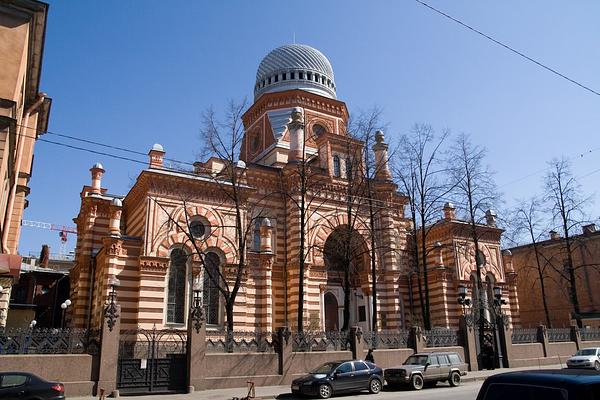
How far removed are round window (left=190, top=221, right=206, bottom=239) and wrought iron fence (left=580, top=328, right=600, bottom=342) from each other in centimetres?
2656

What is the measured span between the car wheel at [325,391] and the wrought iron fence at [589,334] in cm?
2386

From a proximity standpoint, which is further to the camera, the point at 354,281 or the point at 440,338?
the point at 354,281

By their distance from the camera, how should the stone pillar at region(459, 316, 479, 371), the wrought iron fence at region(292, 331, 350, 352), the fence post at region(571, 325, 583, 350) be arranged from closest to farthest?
1. the wrought iron fence at region(292, 331, 350, 352)
2. the stone pillar at region(459, 316, 479, 371)
3. the fence post at region(571, 325, 583, 350)

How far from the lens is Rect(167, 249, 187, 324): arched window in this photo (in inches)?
1020

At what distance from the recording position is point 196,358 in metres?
19.0

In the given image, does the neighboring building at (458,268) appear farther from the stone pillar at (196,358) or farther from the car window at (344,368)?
the stone pillar at (196,358)

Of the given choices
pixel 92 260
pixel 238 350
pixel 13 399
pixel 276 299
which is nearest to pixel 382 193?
pixel 276 299

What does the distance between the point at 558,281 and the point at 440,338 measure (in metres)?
28.0

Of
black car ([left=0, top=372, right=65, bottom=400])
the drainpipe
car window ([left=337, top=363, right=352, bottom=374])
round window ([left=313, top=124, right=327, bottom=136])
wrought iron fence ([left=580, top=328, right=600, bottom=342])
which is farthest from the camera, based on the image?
round window ([left=313, top=124, right=327, bottom=136])

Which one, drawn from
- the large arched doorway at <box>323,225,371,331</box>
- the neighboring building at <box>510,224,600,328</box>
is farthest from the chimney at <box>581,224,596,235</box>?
the large arched doorway at <box>323,225,371,331</box>

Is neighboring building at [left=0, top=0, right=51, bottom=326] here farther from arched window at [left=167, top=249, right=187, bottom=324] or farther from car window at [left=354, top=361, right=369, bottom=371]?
car window at [left=354, top=361, right=369, bottom=371]

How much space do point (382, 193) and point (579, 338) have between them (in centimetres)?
1646

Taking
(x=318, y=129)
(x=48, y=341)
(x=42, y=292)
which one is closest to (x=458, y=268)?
(x=318, y=129)

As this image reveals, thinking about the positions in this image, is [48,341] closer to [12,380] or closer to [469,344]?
[12,380]
